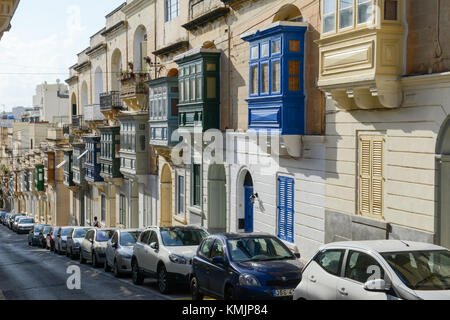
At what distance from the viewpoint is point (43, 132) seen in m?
82.6

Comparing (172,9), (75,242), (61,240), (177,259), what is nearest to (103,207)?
(61,240)

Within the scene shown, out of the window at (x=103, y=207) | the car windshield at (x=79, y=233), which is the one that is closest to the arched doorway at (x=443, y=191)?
the car windshield at (x=79, y=233)

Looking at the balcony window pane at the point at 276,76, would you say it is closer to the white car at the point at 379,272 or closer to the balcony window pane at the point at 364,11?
the balcony window pane at the point at 364,11

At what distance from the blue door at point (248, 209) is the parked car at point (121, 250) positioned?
4171 mm

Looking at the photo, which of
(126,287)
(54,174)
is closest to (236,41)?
(126,287)

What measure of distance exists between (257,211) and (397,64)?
9121 millimetres

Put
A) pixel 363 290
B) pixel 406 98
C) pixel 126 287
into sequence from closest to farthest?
pixel 363 290 → pixel 406 98 → pixel 126 287

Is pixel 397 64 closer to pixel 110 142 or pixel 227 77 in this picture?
pixel 227 77

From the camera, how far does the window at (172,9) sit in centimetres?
3108

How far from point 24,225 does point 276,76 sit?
5020 cm

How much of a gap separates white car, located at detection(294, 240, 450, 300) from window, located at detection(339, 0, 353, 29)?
22.8 feet

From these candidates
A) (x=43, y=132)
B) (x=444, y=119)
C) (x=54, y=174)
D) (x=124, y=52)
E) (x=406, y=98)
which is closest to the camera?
(x=444, y=119)

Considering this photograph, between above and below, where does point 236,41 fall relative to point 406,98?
above

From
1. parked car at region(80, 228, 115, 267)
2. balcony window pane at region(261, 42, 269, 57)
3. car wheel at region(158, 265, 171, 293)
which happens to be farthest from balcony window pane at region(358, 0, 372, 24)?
parked car at region(80, 228, 115, 267)
